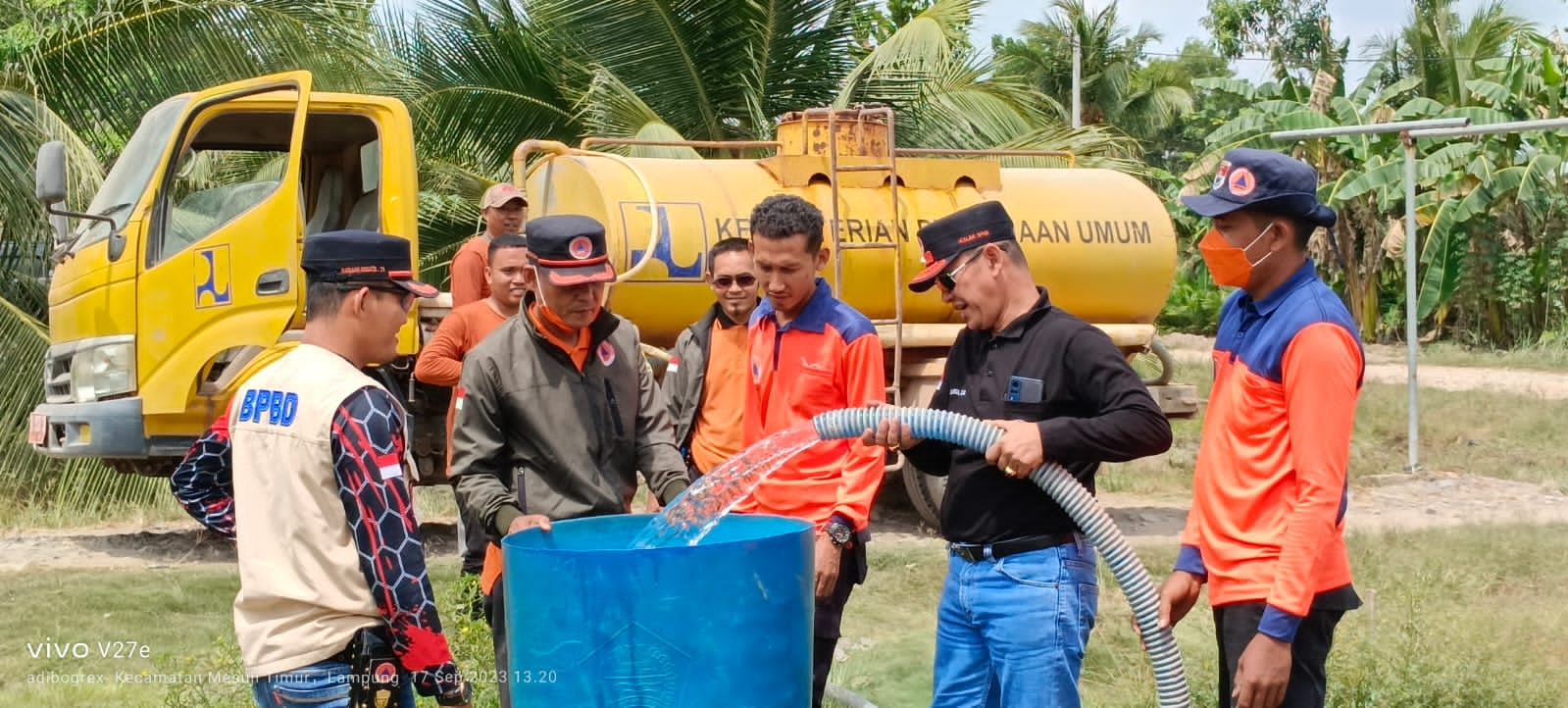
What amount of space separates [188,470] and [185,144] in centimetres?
520

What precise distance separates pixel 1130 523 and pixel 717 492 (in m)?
7.46

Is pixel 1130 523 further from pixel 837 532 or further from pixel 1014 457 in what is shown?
pixel 1014 457

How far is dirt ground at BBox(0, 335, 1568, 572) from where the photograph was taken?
29.5 ft

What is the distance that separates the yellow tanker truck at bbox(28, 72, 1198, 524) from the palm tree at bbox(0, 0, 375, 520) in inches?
39.7

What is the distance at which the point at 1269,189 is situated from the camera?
3.14 meters

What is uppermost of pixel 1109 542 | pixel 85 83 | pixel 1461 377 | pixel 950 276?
pixel 85 83

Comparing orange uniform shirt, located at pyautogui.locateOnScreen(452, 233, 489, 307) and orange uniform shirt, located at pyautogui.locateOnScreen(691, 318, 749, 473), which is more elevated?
orange uniform shirt, located at pyautogui.locateOnScreen(452, 233, 489, 307)

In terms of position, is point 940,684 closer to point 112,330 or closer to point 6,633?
point 6,633

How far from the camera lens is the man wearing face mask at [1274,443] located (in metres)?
2.95

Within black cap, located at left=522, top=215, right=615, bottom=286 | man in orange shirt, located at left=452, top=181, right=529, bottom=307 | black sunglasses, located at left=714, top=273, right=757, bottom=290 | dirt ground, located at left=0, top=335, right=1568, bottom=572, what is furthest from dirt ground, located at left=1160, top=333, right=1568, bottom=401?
black cap, located at left=522, top=215, right=615, bottom=286

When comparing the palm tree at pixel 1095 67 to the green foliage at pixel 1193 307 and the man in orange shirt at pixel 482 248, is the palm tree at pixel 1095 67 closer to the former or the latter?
the green foliage at pixel 1193 307

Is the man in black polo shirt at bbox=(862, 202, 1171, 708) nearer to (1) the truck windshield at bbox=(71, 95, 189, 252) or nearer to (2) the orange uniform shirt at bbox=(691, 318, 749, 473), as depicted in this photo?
(2) the orange uniform shirt at bbox=(691, 318, 749, 473)

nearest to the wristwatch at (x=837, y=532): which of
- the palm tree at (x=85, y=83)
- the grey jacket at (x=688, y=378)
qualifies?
the grey jacket at (x=688, y=378)

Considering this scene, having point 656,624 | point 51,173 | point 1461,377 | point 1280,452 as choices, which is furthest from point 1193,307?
point 656,624
